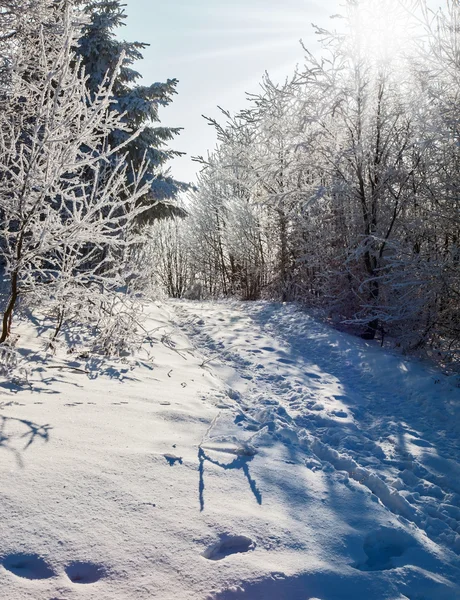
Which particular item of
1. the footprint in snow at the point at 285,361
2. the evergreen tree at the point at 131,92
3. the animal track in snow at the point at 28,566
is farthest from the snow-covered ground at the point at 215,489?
the evergreen tree at the point at 131,92

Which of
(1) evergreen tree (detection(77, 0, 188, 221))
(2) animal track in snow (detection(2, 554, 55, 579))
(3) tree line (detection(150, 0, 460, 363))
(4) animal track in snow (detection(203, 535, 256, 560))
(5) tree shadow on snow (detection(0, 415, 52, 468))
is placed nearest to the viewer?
(2) animal track in snow (detection(2, 554, 55, 579))

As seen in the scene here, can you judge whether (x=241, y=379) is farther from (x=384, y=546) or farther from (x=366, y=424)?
(x=384, y=546)

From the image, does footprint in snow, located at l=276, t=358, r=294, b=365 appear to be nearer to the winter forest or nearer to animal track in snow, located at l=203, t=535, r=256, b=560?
the winter forest

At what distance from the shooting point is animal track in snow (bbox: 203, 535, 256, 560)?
214 cm

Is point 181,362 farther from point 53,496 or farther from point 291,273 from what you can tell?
point 291,273

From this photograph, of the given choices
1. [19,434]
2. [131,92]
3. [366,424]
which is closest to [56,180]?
[19,434]

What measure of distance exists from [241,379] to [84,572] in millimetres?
3912

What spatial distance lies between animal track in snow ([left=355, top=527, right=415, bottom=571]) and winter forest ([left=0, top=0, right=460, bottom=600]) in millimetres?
14

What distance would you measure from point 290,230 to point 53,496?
11.6 metres

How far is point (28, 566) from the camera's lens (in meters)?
1.82

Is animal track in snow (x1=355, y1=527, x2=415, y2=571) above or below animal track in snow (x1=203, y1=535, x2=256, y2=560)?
below

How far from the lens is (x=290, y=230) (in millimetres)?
13062

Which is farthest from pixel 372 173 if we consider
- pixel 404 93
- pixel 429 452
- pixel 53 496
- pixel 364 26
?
pixel 53 496

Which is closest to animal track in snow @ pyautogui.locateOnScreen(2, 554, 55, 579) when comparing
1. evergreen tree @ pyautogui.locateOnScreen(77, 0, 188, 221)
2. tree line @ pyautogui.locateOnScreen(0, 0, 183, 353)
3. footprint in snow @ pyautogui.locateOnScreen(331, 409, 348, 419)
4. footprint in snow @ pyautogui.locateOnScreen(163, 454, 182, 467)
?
footprint in snow @ pyautogui.locateOnScreen(163, 454, 182, 467)
